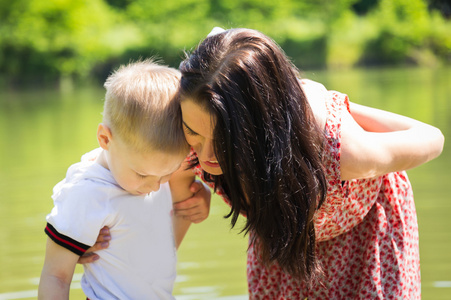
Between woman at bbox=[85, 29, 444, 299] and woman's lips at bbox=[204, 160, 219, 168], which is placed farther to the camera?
woman's lips at bbox=[204, 160, 219, 168]

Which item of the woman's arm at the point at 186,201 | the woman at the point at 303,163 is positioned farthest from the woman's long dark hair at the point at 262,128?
the woman's arm at the point at 186,201

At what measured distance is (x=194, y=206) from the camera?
2.02m

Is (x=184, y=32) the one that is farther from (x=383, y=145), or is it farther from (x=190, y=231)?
(x=383, y=145)

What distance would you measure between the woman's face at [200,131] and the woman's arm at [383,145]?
0.32 meters

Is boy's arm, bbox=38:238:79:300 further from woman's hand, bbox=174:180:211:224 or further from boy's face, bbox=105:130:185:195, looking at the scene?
woman's hand, bbox=174:180:211:224

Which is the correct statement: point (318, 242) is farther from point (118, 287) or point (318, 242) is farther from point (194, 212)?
point (118, 287)

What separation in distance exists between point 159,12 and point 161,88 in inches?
1275

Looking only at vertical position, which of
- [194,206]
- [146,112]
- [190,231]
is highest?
[146,112]

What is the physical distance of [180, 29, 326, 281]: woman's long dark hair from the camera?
5.08 feet

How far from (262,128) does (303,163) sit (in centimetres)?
13

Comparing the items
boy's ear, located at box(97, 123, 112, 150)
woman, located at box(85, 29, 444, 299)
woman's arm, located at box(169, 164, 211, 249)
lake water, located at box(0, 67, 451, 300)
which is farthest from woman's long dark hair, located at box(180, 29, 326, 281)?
lake water, located at box(0, 67, 451, 300)

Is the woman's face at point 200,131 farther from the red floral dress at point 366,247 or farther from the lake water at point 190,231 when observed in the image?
the lake water at point 190,231

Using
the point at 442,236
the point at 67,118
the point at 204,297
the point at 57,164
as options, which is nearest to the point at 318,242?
the point at 204,297

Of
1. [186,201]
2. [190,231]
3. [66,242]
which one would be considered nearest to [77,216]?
[66,242]
